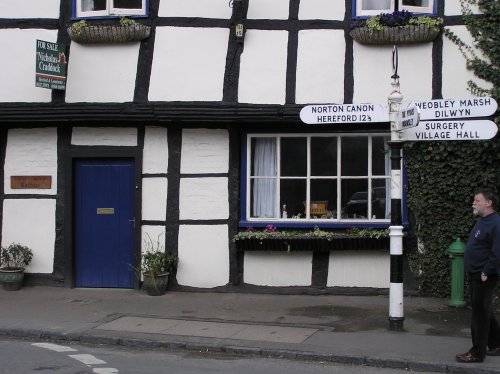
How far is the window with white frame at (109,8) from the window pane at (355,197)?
4176mm

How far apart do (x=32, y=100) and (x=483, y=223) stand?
713cm

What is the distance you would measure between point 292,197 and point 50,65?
420cm

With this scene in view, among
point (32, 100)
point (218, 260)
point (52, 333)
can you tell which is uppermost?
point (32, 100)

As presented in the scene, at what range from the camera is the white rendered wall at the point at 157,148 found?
1027 centimetres

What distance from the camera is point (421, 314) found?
28.8 ft

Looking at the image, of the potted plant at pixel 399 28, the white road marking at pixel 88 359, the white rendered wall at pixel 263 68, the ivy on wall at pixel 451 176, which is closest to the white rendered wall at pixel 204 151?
the white rendered wall at pixel 263 68

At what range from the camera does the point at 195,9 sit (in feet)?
33.3

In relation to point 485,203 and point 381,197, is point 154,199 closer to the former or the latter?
point 381,197

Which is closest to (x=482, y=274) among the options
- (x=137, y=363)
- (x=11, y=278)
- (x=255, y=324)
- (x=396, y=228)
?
(x=396, y=228)

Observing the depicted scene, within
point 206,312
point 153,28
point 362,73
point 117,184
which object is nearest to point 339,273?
point 206,312

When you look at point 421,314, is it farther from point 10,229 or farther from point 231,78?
point 10,229

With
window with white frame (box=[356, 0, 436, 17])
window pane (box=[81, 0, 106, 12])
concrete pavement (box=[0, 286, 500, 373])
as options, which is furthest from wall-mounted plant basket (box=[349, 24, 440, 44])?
window pane (box=[81, 0, 106, 12])

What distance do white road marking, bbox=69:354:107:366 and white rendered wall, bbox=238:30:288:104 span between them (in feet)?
15.1

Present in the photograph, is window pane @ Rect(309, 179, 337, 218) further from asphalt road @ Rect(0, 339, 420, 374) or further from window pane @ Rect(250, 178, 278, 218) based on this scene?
asphalt road @ Rect(0, 339, 420, 374)
